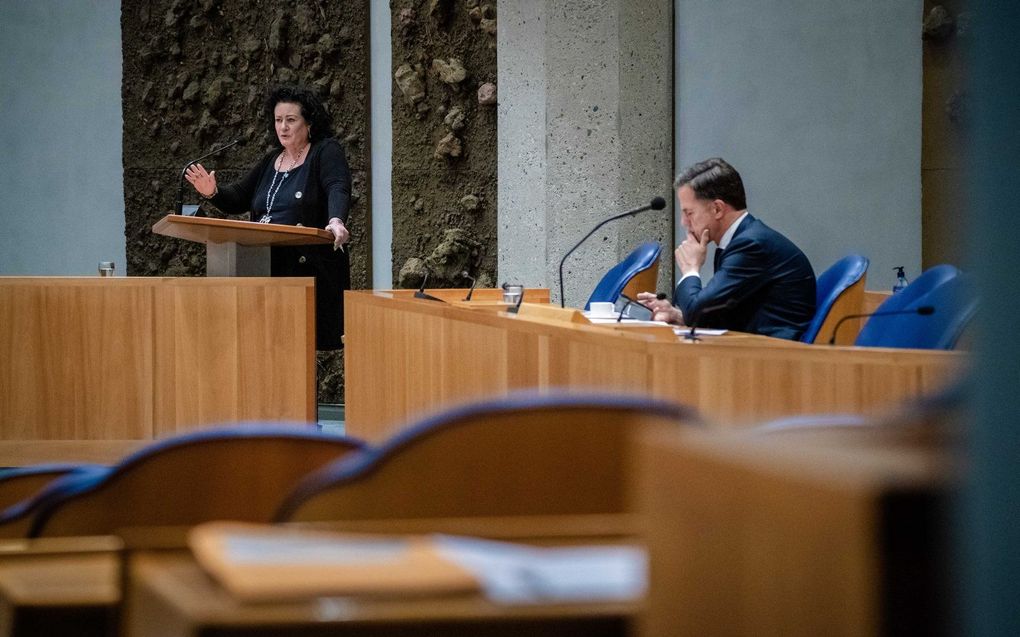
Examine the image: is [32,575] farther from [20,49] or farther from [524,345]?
[20,49]

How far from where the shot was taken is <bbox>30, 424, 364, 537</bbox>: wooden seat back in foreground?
52.7 inches

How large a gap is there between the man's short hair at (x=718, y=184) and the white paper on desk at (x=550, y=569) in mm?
3570

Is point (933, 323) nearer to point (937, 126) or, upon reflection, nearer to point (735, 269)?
point (735, 269)

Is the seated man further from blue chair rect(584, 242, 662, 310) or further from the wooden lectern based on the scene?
the wooden lectern

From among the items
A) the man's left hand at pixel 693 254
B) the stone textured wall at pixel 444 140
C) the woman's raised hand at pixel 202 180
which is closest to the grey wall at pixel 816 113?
the stone textured wall at pixel 444 140

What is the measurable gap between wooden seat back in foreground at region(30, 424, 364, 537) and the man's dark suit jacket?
9.57 ft

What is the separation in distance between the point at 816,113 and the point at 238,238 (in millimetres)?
3454

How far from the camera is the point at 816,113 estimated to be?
6820 mm

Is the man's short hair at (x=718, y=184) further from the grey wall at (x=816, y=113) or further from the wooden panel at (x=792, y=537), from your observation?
the wooden panel at (x=792, y=537)

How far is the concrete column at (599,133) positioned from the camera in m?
6.94

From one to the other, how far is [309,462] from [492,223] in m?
6.57

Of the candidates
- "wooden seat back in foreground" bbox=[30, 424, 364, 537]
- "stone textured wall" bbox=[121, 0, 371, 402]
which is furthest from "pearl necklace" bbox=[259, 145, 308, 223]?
"wooden seat back in foreground" bbox=[30, 424, 364, 537]

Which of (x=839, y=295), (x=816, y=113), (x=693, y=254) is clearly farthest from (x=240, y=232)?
(x=816, y=113)

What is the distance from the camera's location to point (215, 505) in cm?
138
